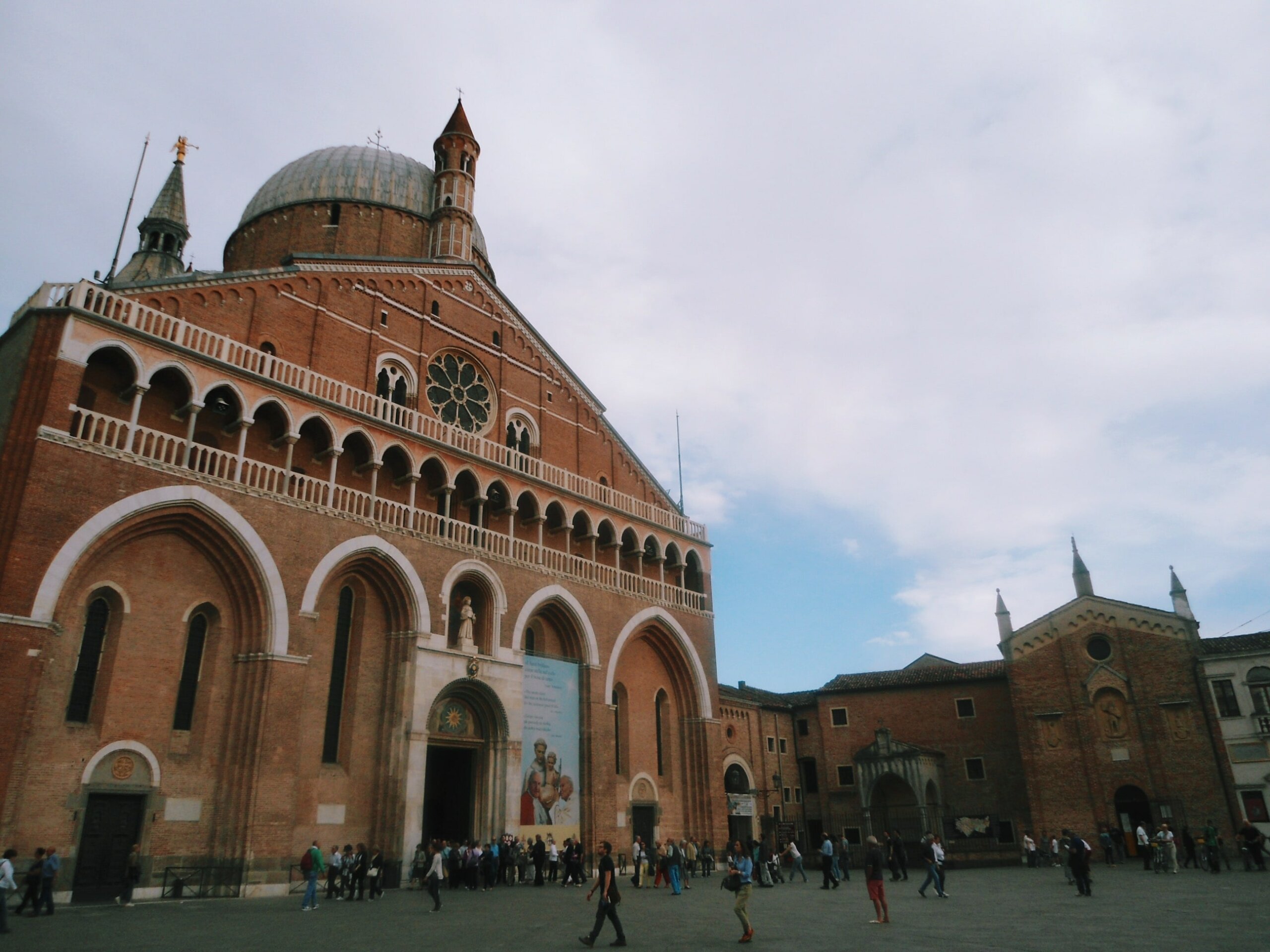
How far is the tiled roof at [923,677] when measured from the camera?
36344 millimetres

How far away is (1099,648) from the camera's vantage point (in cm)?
3347

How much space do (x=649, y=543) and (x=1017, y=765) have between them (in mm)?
17687

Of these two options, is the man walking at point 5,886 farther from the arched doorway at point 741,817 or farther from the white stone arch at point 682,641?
the arched doorway at point 741,817

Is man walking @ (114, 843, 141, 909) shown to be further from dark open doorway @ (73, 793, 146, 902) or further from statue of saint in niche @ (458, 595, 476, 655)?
statue of saint in niche @ (458, 595, 476, 655)

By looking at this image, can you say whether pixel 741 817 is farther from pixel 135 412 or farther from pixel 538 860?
pixel 135 412

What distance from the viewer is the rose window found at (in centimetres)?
2594

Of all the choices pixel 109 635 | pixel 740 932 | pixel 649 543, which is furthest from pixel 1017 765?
pixel 109 635

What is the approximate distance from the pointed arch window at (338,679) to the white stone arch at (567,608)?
462 cm

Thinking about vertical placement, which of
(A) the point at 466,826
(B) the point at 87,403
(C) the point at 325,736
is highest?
(B) the point at 87,403

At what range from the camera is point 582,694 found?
25719mm

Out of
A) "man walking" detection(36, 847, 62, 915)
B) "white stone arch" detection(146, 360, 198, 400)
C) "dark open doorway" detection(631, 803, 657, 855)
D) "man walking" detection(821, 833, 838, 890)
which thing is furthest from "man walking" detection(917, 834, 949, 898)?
"white stone arch" detection(146, 360, 198, 400)

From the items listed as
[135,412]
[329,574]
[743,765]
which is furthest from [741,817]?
[135,412]

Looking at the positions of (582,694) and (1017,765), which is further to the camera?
(1017,765)

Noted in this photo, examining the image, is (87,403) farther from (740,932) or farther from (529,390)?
(740,932)
